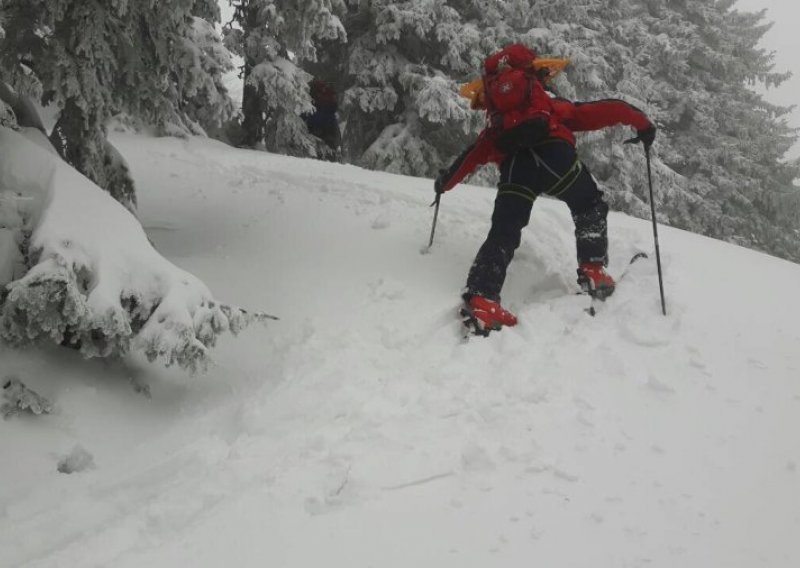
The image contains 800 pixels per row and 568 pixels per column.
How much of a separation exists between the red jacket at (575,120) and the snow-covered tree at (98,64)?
2.47 m

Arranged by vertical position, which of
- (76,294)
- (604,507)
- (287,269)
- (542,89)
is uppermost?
(542,89)

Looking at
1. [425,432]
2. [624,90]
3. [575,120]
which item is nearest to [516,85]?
[575,120]

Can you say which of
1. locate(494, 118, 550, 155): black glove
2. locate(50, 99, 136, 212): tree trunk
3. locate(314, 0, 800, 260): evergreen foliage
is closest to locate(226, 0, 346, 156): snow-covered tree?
locate(314, 0, 800, 260): evergreen foliage

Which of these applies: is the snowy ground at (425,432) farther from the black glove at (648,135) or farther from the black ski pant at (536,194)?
the black glove at (648,135)

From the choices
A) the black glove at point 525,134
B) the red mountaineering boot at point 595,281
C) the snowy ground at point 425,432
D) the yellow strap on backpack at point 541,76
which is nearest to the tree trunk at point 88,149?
the snowy ground at point 425,432

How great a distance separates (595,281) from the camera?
4.96 m

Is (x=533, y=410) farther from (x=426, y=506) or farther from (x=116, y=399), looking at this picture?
(x=116, y=399)

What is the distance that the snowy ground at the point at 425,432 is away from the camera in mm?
2684

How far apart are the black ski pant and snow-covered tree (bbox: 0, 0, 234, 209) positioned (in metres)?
2.73

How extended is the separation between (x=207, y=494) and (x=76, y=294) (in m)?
1.25

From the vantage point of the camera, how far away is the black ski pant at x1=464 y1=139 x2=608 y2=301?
4949mm

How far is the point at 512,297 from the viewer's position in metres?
5.36

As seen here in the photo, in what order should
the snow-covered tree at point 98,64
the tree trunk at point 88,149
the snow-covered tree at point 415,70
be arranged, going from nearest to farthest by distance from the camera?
the snow-covered tree at point 98,64
the tree trunk at point 88,149
the snow-covered tree at point 415,70

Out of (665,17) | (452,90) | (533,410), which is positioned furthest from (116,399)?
(665,17)
